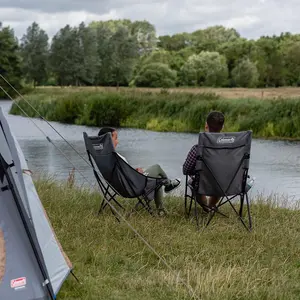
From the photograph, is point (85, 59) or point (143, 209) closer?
point (143, 209)

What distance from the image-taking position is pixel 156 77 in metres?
54.2

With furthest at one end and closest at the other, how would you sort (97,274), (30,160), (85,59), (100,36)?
1. (100,36)
2. (85,59)
3. (30,160)
4. (97,274)

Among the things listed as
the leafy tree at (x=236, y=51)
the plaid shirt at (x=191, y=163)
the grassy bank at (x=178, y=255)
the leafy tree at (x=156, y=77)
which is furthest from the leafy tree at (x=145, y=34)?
the grassy bank at (x=178, y=255)

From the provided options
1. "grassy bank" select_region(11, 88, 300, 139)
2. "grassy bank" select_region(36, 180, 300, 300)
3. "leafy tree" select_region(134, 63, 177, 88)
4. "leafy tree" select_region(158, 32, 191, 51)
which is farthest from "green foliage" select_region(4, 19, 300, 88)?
"grassy bank" select_region(36, 180, 300, 300)

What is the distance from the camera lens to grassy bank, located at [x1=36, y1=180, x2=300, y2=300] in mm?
3777

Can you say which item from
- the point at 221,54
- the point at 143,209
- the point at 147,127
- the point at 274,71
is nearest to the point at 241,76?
the point at 274,71

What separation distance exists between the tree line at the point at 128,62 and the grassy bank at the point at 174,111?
24274 millimetres

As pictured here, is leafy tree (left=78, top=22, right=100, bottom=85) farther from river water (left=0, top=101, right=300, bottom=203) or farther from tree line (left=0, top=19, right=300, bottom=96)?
river water (left=0, top=101, right=300, bottom=203)

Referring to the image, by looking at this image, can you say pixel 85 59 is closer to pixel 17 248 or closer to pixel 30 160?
pixel 30 160

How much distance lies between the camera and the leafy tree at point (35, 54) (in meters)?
60.5

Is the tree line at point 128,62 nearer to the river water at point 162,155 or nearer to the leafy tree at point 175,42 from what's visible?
the leafy tree at point 175,42

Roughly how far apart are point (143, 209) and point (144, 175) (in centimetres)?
52

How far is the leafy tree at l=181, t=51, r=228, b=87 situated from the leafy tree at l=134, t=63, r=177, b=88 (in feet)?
6.96

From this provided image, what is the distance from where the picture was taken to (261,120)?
2188 cm
